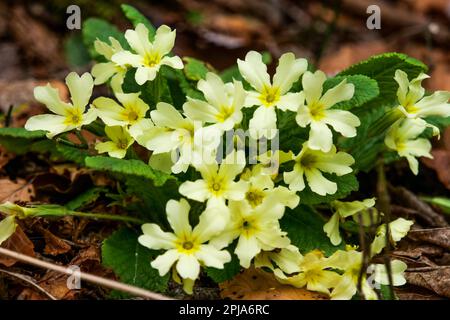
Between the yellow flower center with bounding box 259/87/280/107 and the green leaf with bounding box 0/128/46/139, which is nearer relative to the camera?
the yellow flower center with bounding box 259/87/280/107

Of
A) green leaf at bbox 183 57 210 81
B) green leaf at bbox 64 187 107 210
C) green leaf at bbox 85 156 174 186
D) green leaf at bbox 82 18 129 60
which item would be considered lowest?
green leaf at bbox 85 156 174 186

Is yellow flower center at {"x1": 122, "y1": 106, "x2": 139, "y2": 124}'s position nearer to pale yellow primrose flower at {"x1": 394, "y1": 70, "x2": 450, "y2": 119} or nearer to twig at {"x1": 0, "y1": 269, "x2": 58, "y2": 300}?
twig at {"x1": 0, "y1": 269, "x2": 58, "y2": 300}

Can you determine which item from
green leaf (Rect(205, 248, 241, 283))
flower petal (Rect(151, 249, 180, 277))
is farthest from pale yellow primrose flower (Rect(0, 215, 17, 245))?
green leaf (Rect(205, 248, 241, 283))

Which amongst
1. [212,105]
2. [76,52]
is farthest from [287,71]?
[76,52]

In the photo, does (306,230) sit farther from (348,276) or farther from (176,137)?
(176,137)
